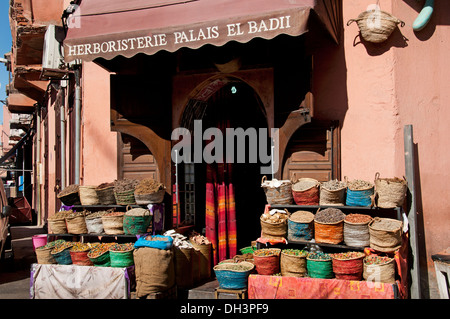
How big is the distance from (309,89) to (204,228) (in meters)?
2.85

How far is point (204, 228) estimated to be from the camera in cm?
693

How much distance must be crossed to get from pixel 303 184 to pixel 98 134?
3.80 m

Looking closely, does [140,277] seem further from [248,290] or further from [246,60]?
[246,60]

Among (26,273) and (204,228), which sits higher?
(204,228)

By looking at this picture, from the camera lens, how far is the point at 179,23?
5.09 meters

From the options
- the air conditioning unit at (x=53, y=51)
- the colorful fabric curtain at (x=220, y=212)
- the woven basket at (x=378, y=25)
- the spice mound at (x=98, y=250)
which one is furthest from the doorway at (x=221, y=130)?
the air conditioning unit at (x=53, y=51)

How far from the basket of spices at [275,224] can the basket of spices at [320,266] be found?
0.47 m

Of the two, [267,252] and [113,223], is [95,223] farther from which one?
[267,252]

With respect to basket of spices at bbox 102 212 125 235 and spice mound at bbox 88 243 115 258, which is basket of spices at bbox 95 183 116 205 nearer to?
basket of spices at bbox 102 212 125 235

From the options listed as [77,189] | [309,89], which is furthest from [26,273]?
[309,89]

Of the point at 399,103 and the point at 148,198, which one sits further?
the point at 148,198

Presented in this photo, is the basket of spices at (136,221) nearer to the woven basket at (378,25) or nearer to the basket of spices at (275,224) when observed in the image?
the basket of spices at (275,224)

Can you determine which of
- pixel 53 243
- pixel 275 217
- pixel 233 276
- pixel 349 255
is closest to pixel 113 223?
pixel 53 243
